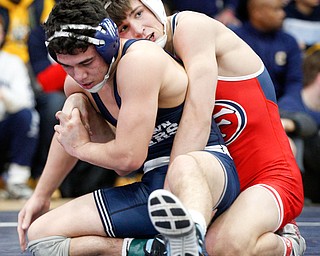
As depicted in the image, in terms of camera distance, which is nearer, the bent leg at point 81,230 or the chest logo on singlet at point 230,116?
the bent leg at point 81,230

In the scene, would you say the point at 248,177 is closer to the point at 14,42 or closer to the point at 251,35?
the point at 251,35

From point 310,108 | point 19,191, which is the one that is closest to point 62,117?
point 19,191

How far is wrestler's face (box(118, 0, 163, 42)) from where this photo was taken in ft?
10.8

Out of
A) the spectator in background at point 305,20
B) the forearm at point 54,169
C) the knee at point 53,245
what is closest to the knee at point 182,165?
the knee at point 53,245

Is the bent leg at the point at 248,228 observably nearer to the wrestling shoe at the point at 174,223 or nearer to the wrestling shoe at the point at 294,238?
the wrestling shoe at the point at 294,238

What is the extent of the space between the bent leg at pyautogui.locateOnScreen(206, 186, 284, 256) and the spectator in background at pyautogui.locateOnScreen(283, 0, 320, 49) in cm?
410

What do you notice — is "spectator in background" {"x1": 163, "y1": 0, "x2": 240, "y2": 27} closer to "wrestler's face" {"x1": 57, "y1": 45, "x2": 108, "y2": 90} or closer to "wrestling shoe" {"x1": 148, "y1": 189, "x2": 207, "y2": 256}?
"wrestler's face" {"x1": 57, "y1": 45, "x2": 108, "y2": 90}

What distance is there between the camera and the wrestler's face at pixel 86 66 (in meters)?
2.91

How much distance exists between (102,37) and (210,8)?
409 centimetres

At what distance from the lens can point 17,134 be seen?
231 inches

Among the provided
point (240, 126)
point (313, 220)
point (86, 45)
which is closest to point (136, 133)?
point (86, 45)

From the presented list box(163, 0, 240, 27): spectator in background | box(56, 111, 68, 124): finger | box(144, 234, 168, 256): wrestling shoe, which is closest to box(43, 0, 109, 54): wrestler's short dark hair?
box(56, 111, 68, 124): finger

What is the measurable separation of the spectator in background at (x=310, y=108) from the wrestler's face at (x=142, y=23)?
8.41ft

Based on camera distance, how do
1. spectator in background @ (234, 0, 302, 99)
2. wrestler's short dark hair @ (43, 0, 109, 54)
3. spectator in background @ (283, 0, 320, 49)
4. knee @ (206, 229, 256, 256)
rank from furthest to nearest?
spectator in background @ (283, 0, 320, 49) < spectator in background @ (234, 0, 302, 99) < knee @ (206, 229, 256, 256) < wrestler's short dark hair @ (43, 0, 109, 54)
